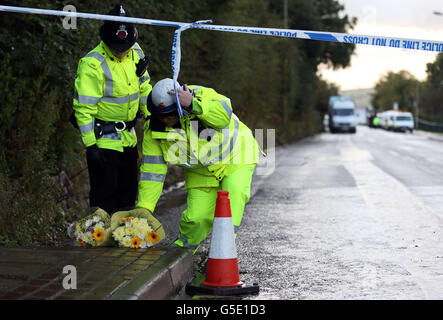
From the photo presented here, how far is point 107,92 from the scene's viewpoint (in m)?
5.86

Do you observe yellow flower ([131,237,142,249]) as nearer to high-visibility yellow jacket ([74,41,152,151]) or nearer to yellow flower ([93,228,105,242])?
yellow flower ([93,228,105,242])

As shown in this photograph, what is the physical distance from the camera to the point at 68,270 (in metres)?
5.05

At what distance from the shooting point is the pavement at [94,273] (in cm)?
448

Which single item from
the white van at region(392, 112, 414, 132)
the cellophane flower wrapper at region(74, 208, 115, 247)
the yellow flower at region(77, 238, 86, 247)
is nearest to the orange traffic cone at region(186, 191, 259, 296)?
the cellophane flower wrapper at region(74, 208, 115, 247)

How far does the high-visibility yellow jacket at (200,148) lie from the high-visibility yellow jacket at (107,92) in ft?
1.37

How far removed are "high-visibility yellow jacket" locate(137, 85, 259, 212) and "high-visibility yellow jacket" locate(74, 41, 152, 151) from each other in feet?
1.37

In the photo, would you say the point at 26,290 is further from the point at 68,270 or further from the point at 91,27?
the point at 91,27

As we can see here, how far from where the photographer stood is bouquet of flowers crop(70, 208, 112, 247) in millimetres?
5762

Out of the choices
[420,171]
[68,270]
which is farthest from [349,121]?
[68,270]

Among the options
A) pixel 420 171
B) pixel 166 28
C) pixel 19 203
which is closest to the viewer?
pixel 19 203

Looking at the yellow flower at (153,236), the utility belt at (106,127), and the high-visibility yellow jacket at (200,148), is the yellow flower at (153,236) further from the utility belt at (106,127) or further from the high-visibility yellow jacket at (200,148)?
the utility belt at (106,127)

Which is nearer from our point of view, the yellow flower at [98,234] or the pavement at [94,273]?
the pavement at [94,273]

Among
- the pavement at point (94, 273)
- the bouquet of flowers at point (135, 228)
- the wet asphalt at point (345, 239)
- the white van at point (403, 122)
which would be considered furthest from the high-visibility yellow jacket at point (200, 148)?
the white van at point (403, 122)
